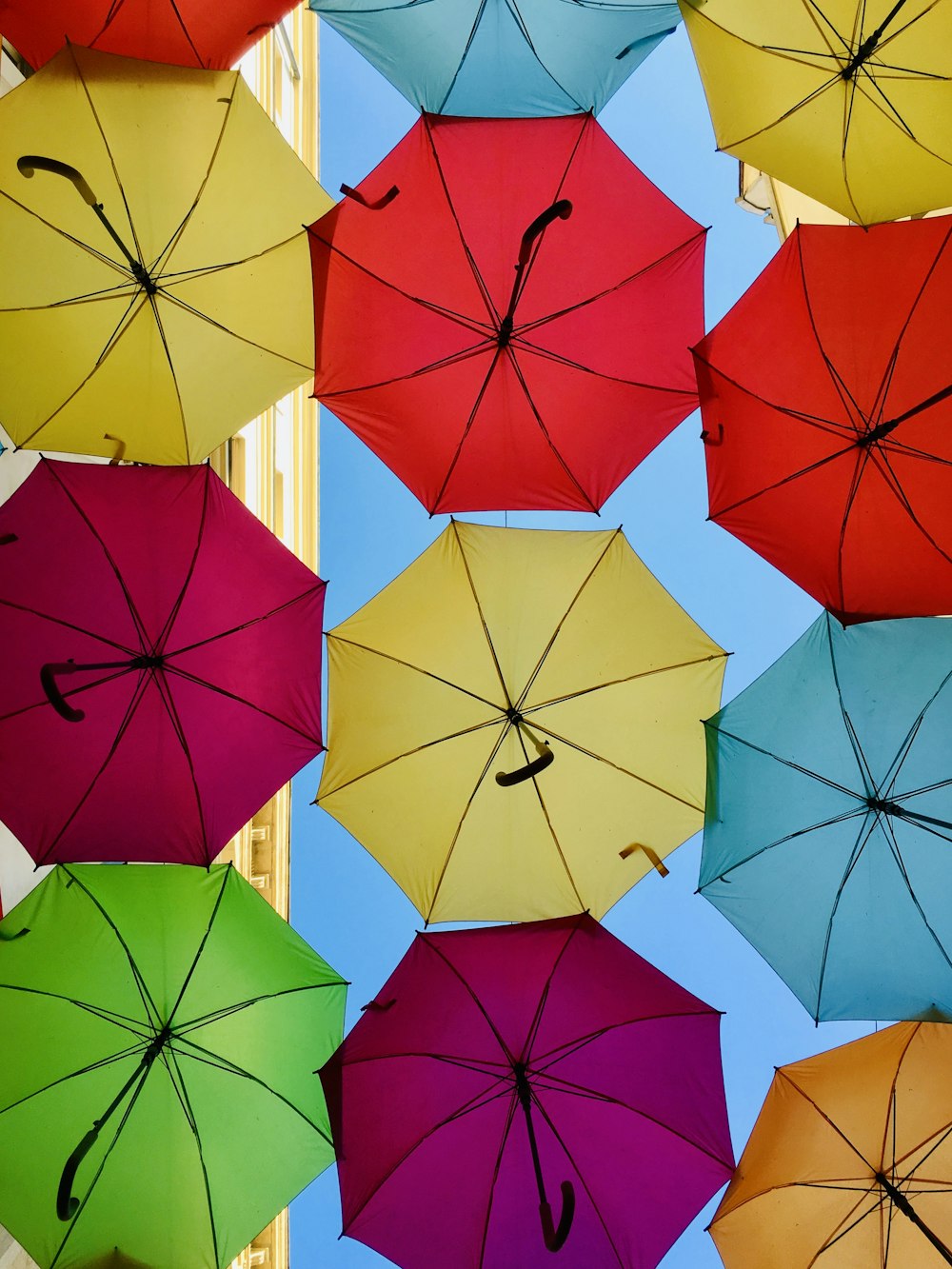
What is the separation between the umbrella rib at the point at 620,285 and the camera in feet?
22.8

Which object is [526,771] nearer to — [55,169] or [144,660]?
[144,660]

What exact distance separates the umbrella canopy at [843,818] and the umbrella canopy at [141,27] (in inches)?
245

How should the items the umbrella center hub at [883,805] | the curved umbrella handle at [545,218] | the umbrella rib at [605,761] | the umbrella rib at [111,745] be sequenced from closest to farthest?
the curved umbrella handle at [545,218]
the umbrella rib at [111,745]
the umbrella center hub at [883,805]
the umbrella rib at [605,761]

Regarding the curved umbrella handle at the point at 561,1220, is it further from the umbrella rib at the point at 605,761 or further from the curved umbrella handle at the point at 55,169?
the curved umbrella handle at the point at 55,169

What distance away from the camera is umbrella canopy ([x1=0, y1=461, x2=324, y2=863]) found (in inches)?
281

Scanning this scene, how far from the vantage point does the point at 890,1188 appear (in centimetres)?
711

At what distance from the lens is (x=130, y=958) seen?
7.16m

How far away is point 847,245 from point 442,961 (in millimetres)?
5977

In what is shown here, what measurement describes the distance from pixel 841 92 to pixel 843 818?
531 cm

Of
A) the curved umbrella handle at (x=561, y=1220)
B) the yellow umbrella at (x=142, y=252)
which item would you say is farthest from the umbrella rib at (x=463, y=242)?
the curved umbrella handle at (x=561, y=1220)

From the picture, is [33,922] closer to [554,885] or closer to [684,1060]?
[554,885]

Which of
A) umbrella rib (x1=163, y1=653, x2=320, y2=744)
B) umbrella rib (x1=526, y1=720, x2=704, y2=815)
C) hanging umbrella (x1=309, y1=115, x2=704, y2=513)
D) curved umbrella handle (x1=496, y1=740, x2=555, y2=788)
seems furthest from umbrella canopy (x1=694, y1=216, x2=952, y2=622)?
umbrella rib (x1=163, y1=653, x2=320, y2=744)

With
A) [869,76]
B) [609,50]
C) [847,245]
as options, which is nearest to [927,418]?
[847,245]

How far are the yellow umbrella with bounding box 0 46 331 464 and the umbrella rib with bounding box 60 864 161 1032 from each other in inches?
128
